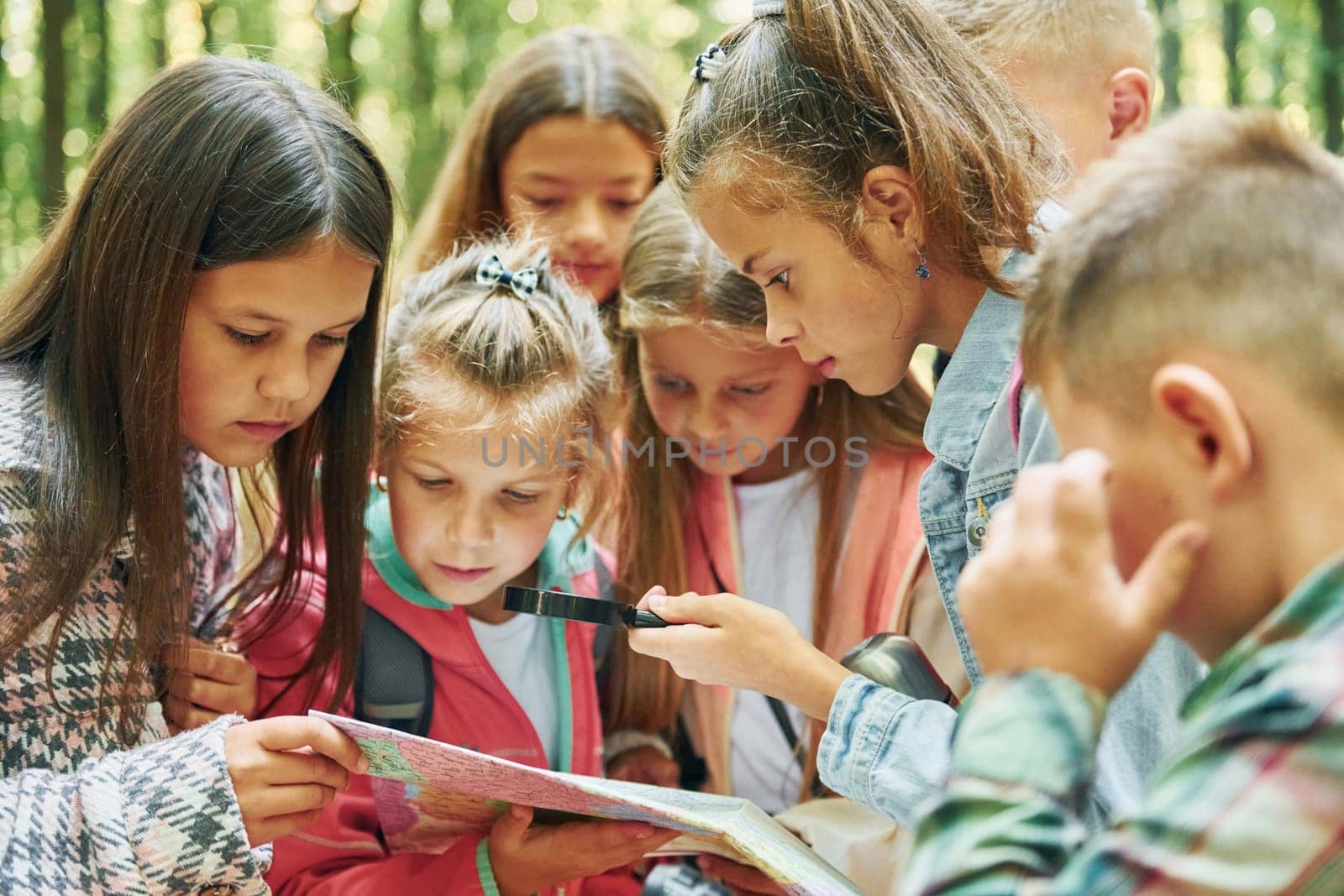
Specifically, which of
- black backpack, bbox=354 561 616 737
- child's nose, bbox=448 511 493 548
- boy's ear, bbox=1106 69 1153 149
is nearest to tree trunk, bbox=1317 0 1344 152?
boy's ear, bbox=1106 69 1153 149

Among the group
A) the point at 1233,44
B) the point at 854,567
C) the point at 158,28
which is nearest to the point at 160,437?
the point at 854,567

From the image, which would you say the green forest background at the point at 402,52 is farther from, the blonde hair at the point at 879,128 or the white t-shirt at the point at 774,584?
the blonde hair at the point at 879,128

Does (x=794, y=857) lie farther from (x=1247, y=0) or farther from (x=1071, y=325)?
(x=1247, y=0)

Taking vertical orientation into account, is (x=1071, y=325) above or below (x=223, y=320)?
above

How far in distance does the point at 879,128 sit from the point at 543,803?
837mm

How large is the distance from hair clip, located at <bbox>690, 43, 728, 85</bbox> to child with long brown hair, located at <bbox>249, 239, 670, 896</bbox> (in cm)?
45

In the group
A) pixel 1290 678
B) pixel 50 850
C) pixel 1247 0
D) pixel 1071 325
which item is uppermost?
pixel 1247 0

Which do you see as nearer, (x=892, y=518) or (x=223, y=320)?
(x=223, y=320)

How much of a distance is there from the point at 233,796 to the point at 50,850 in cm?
18

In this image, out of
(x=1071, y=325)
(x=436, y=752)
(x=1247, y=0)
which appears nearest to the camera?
(x=1071, y=325)

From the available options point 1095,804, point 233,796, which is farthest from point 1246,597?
point 233,796

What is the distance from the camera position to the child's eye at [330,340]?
156cm

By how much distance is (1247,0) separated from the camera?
489cm

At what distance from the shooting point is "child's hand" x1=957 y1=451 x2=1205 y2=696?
0.75 metres
